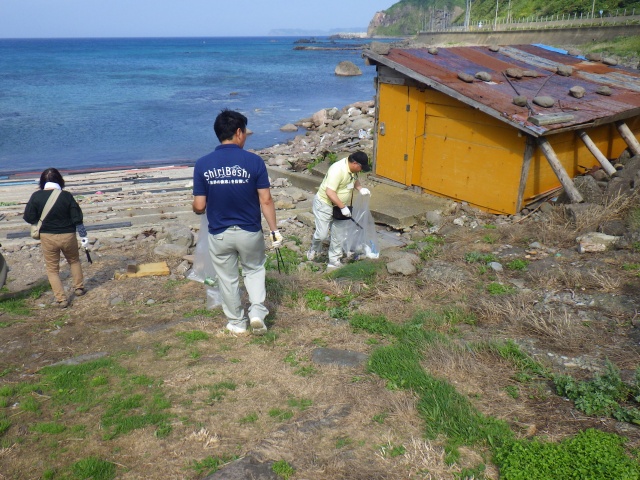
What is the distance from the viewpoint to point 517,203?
358 inches

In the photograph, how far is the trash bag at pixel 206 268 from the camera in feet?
19.9

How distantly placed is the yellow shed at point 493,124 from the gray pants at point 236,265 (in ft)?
17.4

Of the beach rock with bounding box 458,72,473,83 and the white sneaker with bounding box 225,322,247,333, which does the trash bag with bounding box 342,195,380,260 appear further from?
the beach rock with bounding box 458,72,473,83

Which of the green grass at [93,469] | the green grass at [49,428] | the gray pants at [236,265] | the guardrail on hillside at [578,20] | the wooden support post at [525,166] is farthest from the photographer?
the guardrail on hillside at [578,20]

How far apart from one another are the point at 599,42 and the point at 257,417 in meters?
43.0

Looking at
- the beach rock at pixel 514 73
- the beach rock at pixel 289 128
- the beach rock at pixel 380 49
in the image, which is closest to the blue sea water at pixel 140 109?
the beach rock at pixel 289 128

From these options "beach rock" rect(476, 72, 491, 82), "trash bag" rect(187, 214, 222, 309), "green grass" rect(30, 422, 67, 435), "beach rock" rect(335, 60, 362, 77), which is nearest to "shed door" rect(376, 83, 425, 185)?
"beach rock" rect(476, 72, 491, 82)

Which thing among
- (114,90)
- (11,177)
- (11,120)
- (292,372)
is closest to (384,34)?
(114,90)

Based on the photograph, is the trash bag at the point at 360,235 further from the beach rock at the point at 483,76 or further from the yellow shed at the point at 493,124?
the beach rock at the point at 483,76

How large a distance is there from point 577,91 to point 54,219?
358 inches

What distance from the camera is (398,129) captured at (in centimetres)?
1080

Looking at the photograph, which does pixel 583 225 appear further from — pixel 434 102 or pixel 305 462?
pixel 305 462

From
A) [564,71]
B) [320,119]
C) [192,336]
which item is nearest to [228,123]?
[192,336]

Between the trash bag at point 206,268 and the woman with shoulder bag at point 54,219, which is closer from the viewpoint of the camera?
the trash bag at point 206,268
